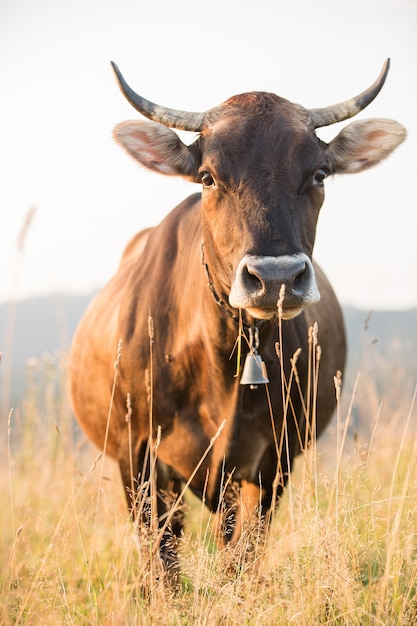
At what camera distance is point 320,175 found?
4.60 meters

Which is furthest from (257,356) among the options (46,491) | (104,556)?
(46,491)

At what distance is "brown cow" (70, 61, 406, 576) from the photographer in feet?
13.8

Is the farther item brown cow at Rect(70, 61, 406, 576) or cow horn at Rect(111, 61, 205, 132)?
cow horn at Rect(111, 61, 205, 132)

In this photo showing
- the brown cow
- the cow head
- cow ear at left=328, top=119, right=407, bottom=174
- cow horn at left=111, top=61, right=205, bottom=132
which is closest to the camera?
the cow head

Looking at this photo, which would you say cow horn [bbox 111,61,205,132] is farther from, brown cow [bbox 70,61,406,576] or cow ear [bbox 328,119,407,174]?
cow ear [bbox 328,119,407,174]

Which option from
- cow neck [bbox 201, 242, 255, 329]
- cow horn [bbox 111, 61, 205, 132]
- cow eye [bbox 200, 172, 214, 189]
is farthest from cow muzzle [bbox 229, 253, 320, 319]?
cow horn [bbox 111, 61, 205, 132]

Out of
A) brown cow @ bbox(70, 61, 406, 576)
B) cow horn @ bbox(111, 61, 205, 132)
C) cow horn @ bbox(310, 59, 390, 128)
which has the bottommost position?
brown cow @ bbox(70, 61, 406, 576)

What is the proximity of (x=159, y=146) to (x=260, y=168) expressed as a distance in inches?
37.6

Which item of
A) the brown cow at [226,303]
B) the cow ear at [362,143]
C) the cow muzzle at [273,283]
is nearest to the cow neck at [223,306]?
the brown cow at [226,303]

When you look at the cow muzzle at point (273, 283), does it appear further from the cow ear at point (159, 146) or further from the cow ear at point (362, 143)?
the cow ear at point (362, 143)

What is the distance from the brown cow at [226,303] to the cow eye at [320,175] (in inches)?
0.8

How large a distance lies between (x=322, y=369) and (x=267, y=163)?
1976 millimetres

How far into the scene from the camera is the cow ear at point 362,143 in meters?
5.15

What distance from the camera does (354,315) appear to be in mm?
35656
